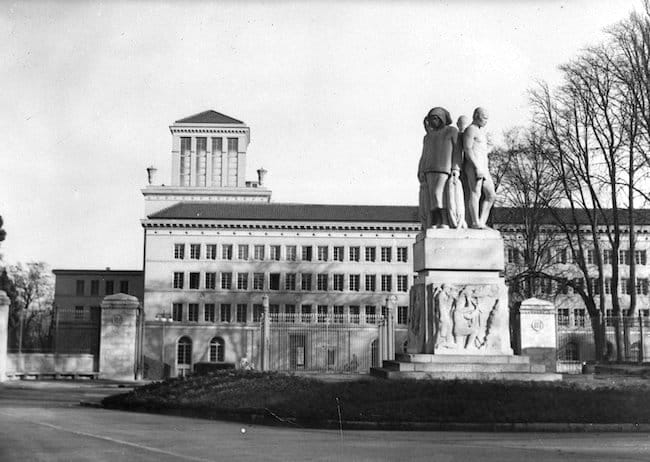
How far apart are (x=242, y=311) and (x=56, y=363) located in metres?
49.4

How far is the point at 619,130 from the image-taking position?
3108 centimetres

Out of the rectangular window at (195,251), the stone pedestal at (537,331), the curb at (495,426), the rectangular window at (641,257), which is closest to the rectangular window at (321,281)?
the rectangular window at (195,251)

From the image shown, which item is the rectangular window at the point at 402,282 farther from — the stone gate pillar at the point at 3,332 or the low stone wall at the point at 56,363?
the stone gate pillar at the point at 3,332

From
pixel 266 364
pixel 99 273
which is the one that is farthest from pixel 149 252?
pixel 266 364

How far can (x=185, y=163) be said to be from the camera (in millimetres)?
97000

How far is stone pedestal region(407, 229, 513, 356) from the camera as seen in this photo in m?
14.4

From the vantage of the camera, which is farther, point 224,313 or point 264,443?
point 224,313

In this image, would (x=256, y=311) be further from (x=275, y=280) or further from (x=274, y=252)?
(x=274, y=252)

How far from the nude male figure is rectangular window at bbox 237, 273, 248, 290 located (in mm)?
64478

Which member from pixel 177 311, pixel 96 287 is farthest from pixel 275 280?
pixel 96 287

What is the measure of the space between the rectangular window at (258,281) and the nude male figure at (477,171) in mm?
64231

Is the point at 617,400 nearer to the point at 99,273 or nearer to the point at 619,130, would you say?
the point at 619,130

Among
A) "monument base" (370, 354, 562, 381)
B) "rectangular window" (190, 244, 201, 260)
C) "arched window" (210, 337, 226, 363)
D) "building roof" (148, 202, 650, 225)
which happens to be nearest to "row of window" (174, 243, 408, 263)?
Result: "rectangular window" (190, 244, 201, 260)

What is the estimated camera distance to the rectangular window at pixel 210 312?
78.2 metres
